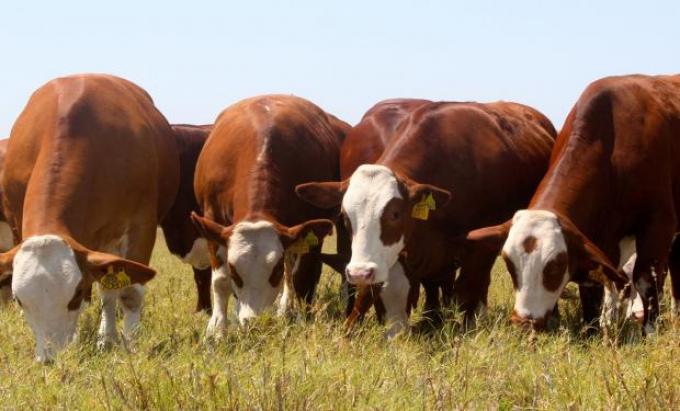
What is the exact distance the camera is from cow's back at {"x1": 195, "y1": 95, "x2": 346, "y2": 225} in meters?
8.97

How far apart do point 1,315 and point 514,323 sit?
4.54m

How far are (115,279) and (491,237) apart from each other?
2.88 meters

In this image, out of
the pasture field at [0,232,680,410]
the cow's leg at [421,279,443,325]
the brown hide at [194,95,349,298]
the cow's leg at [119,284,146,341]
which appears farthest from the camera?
the cow's leg at [421,279,443,325]

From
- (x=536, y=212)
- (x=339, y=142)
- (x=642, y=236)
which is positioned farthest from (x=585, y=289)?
(x=339, y=142)

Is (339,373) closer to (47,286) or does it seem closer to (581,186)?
(47,286)

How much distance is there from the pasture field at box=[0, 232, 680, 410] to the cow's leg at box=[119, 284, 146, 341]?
719mm

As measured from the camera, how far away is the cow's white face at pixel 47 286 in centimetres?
680

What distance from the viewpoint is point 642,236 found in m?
8.59

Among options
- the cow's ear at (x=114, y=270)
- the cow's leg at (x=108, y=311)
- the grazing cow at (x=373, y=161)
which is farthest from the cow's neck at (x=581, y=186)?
the cow's leg at (x=108, y=311)

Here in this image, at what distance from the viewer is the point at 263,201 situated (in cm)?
878

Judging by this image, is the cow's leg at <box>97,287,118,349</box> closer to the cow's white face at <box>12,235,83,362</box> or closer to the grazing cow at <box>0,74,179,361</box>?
the grazing cow at <box>0,74,179,361</box>

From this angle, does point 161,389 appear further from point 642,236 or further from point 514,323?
point 642,236

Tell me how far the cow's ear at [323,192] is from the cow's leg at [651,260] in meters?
2.57

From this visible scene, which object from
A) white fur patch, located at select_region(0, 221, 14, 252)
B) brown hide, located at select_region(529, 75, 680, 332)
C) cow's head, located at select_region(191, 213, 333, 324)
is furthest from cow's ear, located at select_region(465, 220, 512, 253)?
white fur patch, located at select_region(0, 221, 14, 252)
